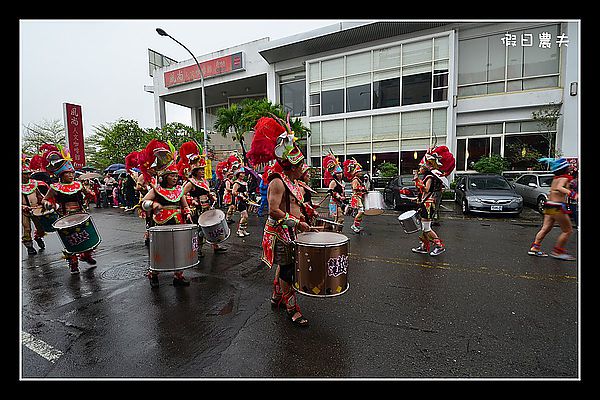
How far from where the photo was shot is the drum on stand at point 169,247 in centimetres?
418

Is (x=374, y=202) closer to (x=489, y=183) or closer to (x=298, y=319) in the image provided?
(x=298, y=319)

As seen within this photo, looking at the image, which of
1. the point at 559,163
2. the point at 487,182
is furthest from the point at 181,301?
the point at 487,182

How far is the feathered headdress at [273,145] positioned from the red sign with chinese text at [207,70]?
84.8 ft

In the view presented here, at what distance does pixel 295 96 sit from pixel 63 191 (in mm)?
21858

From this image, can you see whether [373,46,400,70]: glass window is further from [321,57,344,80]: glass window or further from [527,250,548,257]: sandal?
[527,250,548,257]: sandal

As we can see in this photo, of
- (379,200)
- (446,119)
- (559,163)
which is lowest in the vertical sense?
(379,200)

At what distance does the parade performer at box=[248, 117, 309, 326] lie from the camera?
353cm

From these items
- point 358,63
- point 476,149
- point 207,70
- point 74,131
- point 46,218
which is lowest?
point 46,218

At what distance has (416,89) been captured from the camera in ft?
62.5

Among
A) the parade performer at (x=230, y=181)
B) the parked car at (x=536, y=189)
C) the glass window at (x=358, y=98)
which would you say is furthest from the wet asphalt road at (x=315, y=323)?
the glass window at (x=358, y=98)

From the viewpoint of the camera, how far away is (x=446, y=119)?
1828 cm

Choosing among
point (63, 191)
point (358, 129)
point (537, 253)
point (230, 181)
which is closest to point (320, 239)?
point (63, 191)

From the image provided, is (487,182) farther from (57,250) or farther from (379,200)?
(57,250)

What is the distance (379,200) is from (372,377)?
5876mm
